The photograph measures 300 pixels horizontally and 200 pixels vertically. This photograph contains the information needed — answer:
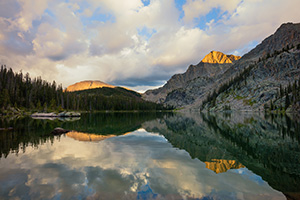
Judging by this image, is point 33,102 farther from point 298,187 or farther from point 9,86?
point 298,187

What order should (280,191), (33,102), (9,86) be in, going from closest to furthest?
(280,191) → (9,86) → (33,102)

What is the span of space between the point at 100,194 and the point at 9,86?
160185mm

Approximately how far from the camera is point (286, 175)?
497 inches

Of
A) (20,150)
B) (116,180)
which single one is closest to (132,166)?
(116,180)

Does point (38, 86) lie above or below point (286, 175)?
above

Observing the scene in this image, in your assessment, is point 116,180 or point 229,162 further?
point 229,162

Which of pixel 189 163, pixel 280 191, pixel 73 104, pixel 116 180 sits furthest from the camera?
pixel 73 104

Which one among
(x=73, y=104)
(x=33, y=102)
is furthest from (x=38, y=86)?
(x=73, y=104)

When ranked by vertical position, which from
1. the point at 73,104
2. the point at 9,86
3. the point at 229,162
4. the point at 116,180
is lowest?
the point at 229,162

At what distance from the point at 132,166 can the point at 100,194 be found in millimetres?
5362

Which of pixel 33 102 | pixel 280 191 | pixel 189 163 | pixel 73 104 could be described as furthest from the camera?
pixel 73 104

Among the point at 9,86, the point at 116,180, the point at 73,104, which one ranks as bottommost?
the point at 116,180

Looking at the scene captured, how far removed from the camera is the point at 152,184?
419 inches

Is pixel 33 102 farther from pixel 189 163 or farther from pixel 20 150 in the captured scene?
pixel 189 163
